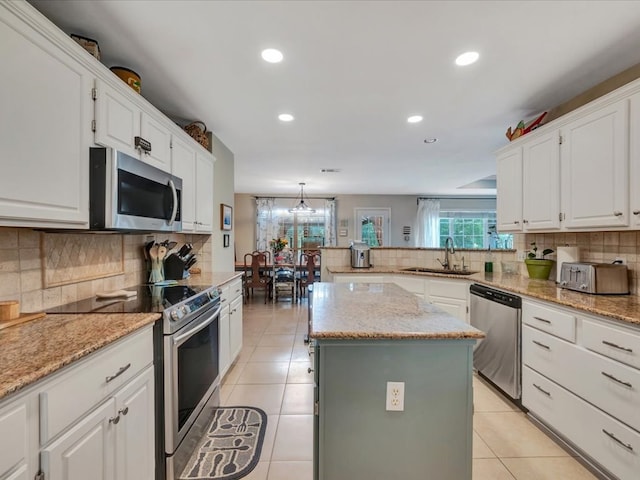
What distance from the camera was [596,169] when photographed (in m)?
2.06

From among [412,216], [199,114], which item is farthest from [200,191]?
[412,216]

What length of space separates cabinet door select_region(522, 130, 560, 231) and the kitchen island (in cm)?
179

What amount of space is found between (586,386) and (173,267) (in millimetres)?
2945

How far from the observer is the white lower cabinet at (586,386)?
1521mm

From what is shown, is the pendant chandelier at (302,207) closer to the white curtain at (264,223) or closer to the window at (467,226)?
the white curtain at (264,223)

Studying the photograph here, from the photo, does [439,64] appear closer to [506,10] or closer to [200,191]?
[506,10]

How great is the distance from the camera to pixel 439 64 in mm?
2025

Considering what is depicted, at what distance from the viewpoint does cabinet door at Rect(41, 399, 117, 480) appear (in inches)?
36.8

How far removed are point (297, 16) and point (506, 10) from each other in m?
1.03

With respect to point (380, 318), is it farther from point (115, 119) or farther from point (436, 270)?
point (436, 270)

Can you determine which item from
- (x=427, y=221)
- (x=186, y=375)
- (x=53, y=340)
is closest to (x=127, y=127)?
(x=53, y=340)

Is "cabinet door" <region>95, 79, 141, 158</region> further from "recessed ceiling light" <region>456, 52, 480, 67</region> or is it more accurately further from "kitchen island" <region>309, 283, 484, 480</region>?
"recessed ceiling light" <region>456, 52, 480, 67</region>

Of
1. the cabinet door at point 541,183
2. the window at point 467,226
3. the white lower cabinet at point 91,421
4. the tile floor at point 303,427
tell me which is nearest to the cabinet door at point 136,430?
the white lower cabinet at point 91,421

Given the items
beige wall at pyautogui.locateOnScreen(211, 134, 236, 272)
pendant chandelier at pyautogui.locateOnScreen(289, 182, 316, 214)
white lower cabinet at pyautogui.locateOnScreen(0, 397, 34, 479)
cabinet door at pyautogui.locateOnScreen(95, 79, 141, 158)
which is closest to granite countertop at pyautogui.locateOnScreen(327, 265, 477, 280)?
beige wall at pyautogui.locateOnScreen(211, 134, 236, 272)
